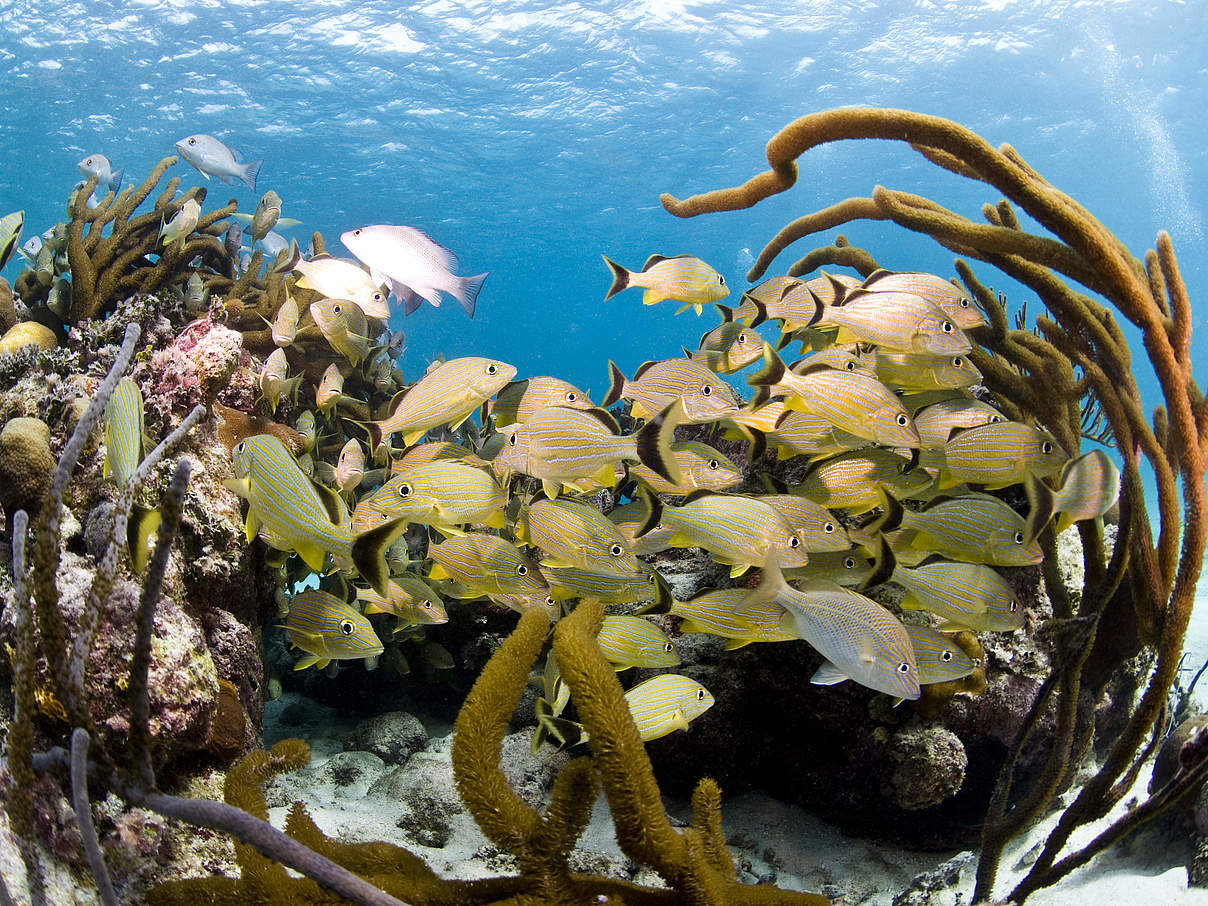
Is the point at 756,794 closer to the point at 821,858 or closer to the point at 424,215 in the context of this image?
the point at 821,858

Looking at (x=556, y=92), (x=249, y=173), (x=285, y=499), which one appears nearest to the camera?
(x=285, y=499)

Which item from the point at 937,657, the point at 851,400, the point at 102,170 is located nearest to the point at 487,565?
the point at 851,400

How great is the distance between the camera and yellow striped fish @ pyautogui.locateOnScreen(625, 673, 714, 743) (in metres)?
2.32

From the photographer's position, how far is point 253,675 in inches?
122

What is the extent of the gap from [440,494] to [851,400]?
1.69 metres

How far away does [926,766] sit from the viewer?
2.75 metres

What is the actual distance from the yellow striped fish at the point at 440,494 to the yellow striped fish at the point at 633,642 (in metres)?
0.73

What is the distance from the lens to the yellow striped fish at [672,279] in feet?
11.5

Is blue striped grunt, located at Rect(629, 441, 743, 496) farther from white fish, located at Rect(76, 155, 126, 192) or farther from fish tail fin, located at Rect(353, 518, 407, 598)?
white fish, located at Rect(76, 155, 126, 192)

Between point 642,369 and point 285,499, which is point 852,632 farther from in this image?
point 285,499

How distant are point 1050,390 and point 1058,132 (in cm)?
4756

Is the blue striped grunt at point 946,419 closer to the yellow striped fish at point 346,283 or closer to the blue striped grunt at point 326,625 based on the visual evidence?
the blue striped grunt at point 326,625

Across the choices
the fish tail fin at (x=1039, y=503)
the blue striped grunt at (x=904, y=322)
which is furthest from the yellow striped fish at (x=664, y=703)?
the blue striped grunt at (x=904, y=322)

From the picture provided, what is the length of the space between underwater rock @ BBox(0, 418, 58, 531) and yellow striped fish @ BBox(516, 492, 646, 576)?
184 centimetres
